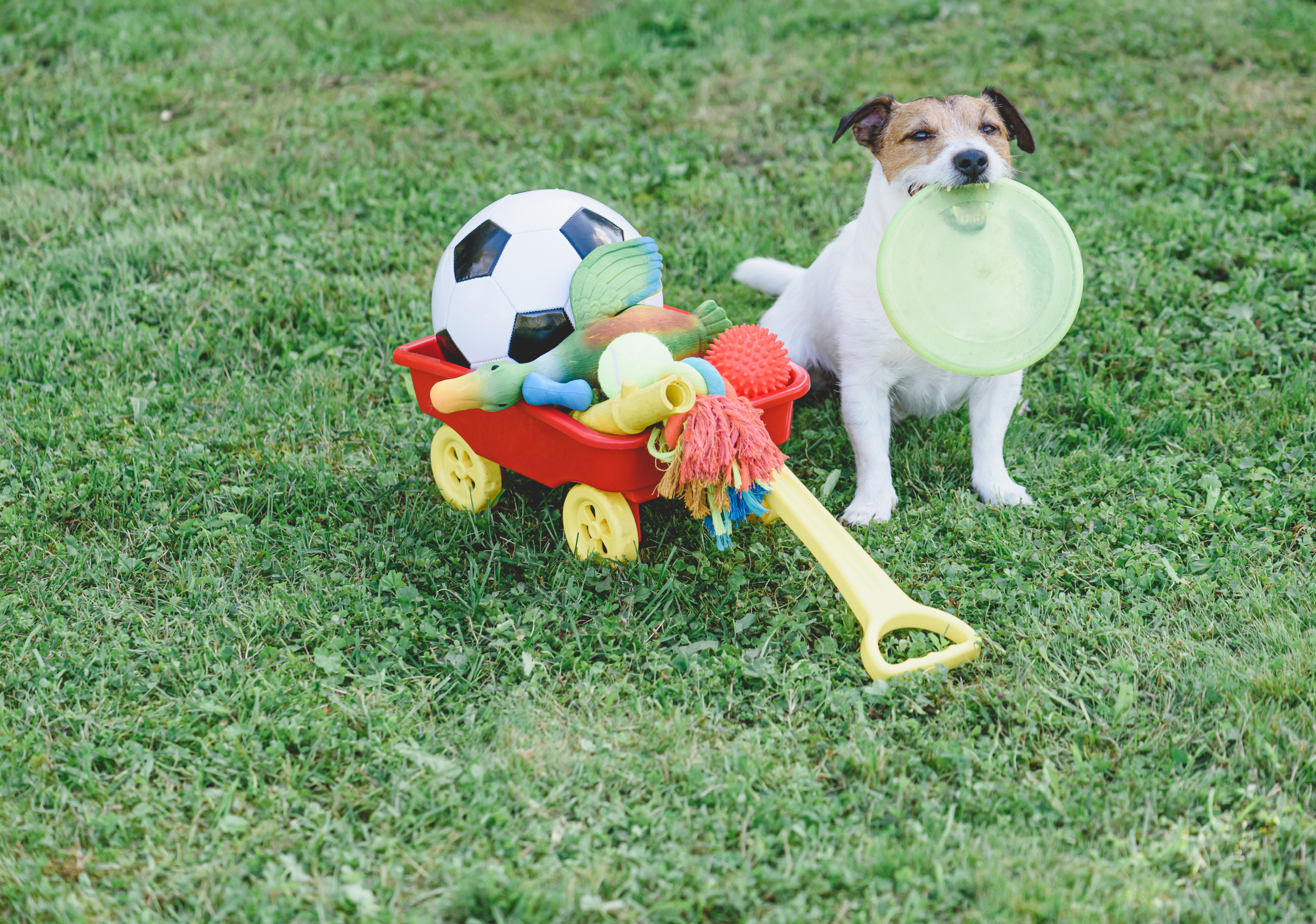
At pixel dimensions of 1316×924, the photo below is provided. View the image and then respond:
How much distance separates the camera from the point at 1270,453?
12.5 feet

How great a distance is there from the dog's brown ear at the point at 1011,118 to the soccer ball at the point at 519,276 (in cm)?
140

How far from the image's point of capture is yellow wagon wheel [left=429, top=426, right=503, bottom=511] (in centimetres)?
351

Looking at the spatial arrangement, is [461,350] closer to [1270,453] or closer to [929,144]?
[929,144]

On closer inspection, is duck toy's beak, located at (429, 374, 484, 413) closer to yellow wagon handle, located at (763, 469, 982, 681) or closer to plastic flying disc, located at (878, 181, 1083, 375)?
yellow wagon handle, located at (763, 469, 982, 681)

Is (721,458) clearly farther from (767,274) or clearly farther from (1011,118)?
(767,274)

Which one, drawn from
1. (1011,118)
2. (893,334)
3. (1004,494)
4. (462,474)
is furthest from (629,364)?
(1011,118)

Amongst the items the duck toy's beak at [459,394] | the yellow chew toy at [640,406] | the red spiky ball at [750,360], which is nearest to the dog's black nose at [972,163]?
the red spiky ball at [750,360]

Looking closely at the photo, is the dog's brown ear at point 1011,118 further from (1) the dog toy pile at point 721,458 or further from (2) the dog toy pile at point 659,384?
(1) the dog toy pile at point 721,458

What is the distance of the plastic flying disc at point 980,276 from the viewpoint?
10.6ft

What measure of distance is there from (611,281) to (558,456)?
539 mm

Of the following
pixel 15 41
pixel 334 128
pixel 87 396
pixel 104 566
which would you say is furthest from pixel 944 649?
pixel 15 41

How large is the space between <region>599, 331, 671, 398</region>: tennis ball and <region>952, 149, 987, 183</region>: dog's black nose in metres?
1.10

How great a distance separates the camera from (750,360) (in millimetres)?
3188

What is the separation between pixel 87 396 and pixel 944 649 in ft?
11.2
